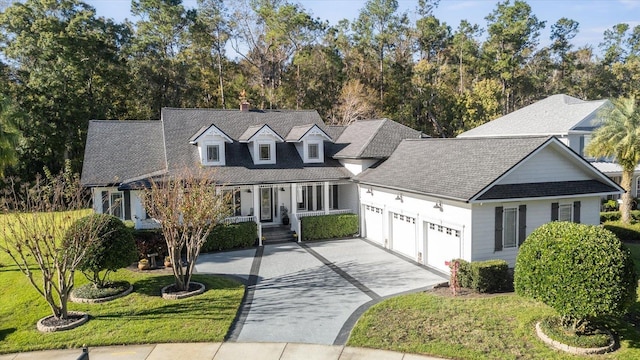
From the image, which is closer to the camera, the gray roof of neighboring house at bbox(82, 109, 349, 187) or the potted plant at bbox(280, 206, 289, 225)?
the gray roof of neighboring house at bbox(82, 109, 349, 187)

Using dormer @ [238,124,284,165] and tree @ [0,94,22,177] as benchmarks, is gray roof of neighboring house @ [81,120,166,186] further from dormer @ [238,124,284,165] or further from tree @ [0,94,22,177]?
dormer @ [238,124,284,165]

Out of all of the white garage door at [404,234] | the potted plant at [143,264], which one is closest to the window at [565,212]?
the white garage door at [404,234]

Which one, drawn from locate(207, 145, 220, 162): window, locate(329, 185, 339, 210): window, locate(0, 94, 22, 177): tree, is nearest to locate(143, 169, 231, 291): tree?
locate(0, 94, 22, 177): tree

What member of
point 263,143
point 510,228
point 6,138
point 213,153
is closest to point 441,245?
point 510,228

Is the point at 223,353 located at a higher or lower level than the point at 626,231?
lower

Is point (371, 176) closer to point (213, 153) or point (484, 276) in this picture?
point (213, 153)

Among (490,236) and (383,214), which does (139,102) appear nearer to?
(383,214)

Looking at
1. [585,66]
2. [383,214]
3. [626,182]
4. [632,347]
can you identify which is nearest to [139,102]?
[383,214]
